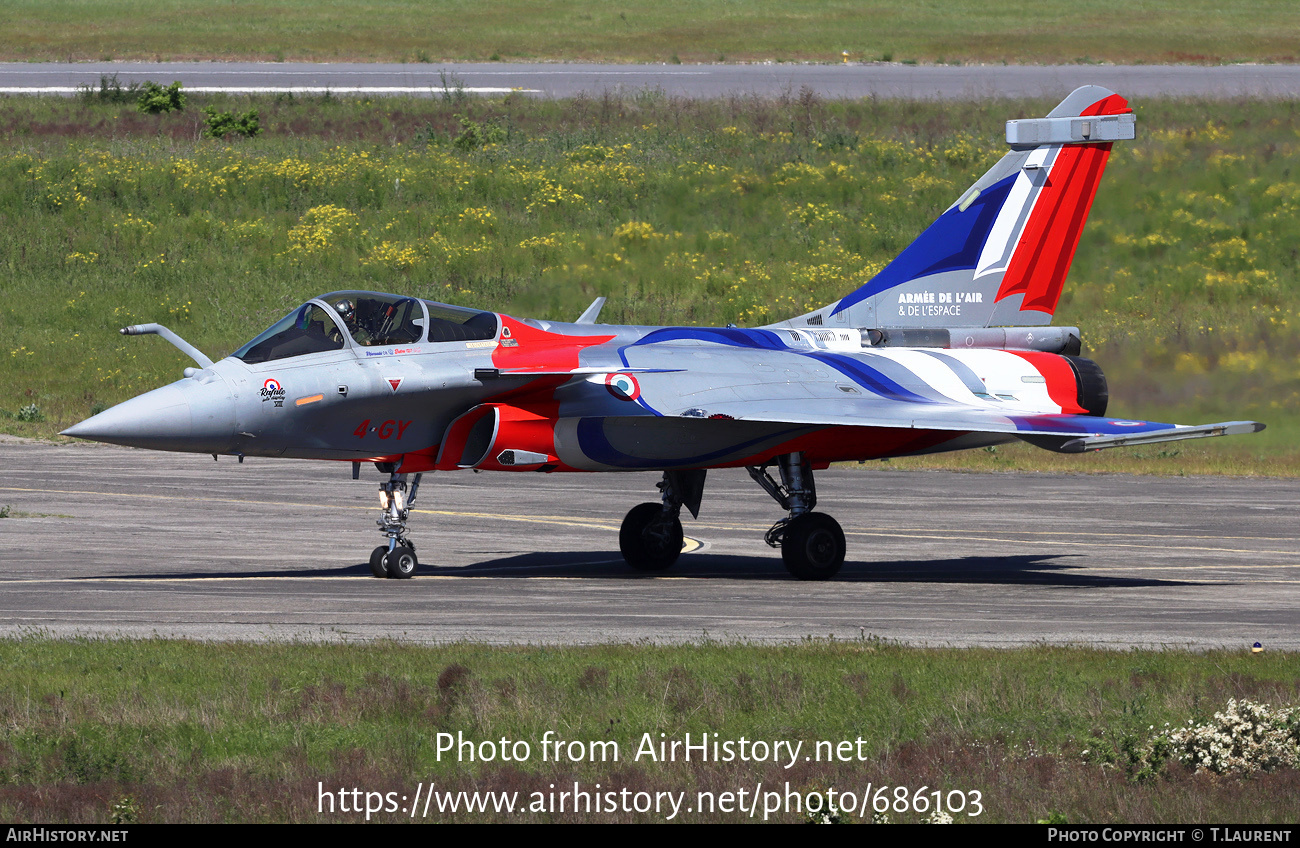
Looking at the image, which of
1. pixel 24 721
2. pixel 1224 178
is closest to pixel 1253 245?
pixel 1224 178

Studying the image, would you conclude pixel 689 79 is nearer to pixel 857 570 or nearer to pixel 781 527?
pixel 857 570

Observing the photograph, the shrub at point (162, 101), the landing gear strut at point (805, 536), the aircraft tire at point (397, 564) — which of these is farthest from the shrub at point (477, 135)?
the aircraft tire at point (397, 564)

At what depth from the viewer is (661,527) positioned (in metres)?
19.5

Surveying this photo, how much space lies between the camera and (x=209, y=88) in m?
53.9

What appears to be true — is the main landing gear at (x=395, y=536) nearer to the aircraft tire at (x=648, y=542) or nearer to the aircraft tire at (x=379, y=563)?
the aircraft tire at (x=379, y=563)

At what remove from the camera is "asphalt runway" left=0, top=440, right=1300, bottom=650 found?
14664 mm

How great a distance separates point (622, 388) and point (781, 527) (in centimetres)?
274

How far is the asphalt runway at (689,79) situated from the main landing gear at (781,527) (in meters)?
33.0

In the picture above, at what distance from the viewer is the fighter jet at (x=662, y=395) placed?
54.4ft

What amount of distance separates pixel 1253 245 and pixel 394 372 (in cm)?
2697

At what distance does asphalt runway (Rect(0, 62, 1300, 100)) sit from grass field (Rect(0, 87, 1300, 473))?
8.40 ft

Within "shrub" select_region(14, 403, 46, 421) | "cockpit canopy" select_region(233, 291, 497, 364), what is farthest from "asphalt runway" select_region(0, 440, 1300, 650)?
"shrub" select_region(14, 403, 46, 421)

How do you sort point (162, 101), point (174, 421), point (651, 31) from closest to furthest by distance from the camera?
point (174, 421)
point (162, 101)
point (651, 31)

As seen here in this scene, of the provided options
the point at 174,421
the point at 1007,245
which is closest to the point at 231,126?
the point at 1007,245
